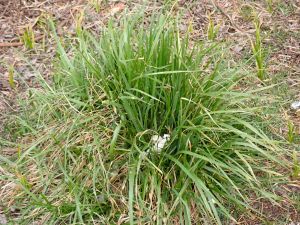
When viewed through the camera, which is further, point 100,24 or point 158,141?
point 100,24

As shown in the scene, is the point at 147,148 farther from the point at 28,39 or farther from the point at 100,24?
the point at 100,24

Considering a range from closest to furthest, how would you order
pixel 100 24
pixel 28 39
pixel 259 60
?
pixel 259 60, pixel 28 39, pixel 100 24

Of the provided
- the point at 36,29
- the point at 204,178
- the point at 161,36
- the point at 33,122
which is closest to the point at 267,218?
the point at 204,178

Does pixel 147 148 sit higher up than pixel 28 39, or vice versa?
pixel 28 39

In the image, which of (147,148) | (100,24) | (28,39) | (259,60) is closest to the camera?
(147,148)

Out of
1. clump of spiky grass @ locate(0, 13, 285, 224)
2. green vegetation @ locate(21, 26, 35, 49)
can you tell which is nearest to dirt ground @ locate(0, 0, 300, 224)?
green vegetation @ locate(21, 26, 35, 49)

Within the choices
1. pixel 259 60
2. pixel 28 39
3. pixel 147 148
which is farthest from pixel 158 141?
pixel 28 39

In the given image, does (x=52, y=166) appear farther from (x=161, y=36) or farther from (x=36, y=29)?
(x=36, y=29)
